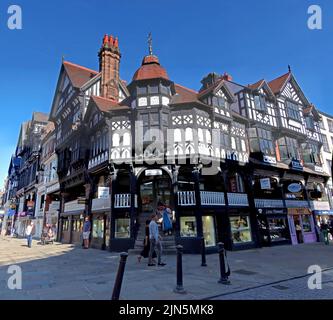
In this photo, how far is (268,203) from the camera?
54.6ft

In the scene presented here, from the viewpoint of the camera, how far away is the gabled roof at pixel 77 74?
19.8m

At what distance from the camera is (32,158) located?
30.8m

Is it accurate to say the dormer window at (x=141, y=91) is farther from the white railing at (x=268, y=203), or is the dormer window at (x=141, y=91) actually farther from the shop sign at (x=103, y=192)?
the white railing at (x=268, y=203)

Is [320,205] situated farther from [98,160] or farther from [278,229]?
[98,160]

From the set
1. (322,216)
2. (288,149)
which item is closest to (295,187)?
(288,149)

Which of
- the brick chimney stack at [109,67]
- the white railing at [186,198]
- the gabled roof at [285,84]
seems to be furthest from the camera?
the gabled roof at [285,84]

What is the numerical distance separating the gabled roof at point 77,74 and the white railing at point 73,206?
9.52m

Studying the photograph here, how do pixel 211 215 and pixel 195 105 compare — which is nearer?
pixel 211 215

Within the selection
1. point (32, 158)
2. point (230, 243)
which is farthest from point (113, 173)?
point (32, 158)

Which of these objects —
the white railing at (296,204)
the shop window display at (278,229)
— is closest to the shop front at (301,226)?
the white railing at (296,204)

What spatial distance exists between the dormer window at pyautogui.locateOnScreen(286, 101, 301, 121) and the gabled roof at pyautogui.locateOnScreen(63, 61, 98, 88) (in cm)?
1782
